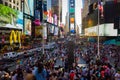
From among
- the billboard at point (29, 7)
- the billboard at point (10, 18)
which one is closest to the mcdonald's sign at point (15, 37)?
the billboard at point (10, 18)

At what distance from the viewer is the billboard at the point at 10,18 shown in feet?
221

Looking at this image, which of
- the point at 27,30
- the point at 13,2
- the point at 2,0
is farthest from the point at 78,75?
the point at 27,30

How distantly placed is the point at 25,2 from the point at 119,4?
26.5m

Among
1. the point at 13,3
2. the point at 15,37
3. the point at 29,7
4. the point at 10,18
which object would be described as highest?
the point at 29,7

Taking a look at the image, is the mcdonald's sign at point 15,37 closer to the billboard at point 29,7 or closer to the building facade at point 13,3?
the building facade at point 13,3

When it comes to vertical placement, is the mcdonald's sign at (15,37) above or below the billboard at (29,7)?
below

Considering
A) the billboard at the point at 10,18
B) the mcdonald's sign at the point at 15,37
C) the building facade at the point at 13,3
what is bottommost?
the mcdonald's sign at the point at 15,37

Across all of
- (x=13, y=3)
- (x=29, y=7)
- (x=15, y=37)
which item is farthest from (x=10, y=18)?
(x=29, y=7)

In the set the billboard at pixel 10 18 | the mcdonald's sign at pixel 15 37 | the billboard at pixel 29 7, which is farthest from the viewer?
the billboard at pixel 29 7

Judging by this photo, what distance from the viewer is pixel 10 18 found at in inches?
2901

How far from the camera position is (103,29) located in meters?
102

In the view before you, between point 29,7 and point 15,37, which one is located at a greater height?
point 29,7

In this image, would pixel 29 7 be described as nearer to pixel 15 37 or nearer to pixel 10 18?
pixel 15 37

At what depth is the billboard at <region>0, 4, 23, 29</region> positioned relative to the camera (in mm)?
67512
